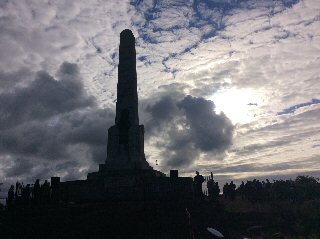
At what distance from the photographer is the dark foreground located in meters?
14.3

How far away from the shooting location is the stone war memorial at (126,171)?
60.7ft

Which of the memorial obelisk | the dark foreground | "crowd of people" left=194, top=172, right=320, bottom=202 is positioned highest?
the memorial obelisk

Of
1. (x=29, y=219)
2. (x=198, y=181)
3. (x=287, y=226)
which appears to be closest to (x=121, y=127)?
(x=198, y=181)

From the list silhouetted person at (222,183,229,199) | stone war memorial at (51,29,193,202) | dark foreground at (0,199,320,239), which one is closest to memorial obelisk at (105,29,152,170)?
stone war memorial at (51,29,193,202)

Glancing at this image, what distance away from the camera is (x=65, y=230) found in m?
14.3

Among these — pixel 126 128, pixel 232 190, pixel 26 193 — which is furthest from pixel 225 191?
pixel 26 193

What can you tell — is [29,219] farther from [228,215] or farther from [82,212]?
[228,215]

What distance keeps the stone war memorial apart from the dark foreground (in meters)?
1.86

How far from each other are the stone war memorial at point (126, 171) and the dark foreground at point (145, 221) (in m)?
1.86

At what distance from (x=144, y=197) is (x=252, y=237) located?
638 cm

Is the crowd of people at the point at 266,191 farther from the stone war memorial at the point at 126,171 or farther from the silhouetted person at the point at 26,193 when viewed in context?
the silhouetted person at the point at 26,193

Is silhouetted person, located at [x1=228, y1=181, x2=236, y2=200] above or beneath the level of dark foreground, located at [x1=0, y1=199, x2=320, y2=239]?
above

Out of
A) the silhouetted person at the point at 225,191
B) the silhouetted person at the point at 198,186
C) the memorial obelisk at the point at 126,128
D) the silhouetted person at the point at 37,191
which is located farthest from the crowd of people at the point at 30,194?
the silhouetted person at the point at 225,191

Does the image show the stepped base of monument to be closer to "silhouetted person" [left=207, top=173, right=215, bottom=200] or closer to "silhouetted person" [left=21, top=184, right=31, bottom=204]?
"silhouetted person" [left=21, top=184, right=31, bottom=204]
